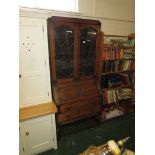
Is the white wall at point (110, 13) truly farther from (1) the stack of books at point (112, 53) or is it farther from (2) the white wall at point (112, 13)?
(1) the stack of books at point (112, 53)

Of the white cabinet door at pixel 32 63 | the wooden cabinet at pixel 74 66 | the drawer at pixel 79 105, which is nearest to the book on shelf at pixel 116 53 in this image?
the wooden cabinet at pixel 74 66

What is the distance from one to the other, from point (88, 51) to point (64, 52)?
50cm

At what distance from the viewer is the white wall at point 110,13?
308 cm

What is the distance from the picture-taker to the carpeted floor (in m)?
2.54

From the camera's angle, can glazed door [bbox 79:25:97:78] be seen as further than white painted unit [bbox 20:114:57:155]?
Yes

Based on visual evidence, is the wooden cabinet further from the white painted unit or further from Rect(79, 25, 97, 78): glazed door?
the white painted unit

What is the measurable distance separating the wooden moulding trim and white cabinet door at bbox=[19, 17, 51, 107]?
9 cm

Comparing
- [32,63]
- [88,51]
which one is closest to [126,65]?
[88,51]

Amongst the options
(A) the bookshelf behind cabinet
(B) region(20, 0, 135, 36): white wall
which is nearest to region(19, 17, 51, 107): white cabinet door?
(B) region(20, 0, 135, 36): white wall

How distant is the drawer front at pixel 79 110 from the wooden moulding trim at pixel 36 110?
0.27m

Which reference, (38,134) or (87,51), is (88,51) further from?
(38,134)

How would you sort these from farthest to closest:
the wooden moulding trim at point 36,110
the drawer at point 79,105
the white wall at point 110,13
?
the white wall at point 110,13 < the drawer at point 79,105 < the wooden moulding trim at point 36,110
